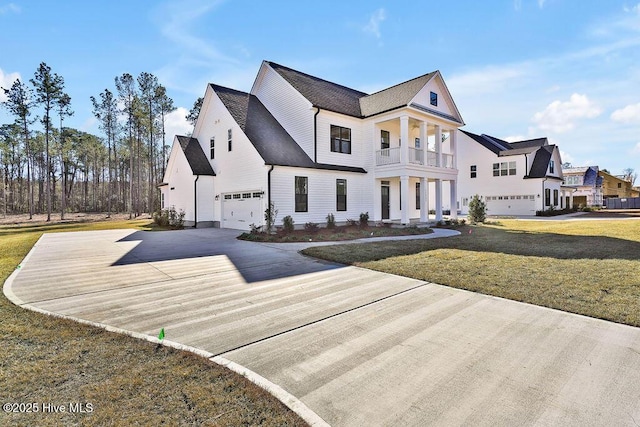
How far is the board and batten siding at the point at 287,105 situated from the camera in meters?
17.1

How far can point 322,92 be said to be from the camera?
19.0 meters

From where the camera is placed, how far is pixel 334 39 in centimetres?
1320

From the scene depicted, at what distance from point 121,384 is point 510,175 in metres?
35.8

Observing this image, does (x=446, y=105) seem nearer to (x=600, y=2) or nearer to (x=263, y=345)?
(x=600, y=2)

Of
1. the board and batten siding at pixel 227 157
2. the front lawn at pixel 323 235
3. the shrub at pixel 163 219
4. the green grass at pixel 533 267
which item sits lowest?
the green grass at pixel 533 267

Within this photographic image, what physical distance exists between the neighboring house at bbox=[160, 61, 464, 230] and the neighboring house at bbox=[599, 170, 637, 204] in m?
53.8

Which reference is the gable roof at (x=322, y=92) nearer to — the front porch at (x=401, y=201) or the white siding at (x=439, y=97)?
the white siding at (x=439, y=97)

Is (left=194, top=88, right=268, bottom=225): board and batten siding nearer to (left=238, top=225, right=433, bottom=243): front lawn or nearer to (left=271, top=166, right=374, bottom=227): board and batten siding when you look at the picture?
(left=271, top=166, right=374, bottom=227): board and batten siding

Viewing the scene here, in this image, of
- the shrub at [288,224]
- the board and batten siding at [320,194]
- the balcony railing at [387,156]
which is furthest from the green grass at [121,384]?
the balcony railing at [387,156]

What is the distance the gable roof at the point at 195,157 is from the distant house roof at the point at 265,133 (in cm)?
406

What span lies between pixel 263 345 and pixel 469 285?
13.9ft

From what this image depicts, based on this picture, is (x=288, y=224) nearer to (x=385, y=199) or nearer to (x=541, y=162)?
(x=385, y=199)

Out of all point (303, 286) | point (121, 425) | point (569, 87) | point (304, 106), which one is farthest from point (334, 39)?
point (121, 425)

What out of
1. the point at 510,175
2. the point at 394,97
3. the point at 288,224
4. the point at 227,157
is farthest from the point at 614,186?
the point at 227,157
